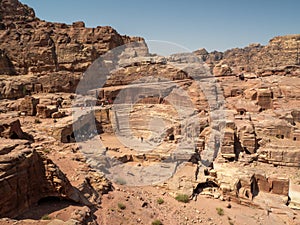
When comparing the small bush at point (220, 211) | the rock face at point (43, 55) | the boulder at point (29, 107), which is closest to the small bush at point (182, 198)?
the small bush at point (220, 211)

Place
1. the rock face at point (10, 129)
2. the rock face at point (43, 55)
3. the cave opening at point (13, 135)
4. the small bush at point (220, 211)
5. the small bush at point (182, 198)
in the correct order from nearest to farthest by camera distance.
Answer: the small bush at point (220, 211) → the small bush at point (182, 198) → the rock face at point (10, 129) → the cave opening at point (13, 135) → the rock face at point (43, 55)

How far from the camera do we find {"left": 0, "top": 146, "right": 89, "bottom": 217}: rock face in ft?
21.1

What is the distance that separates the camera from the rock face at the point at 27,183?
21.1ft

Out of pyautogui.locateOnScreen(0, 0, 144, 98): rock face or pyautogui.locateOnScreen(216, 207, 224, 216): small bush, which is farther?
pyautogui.locateOnScreen(0, 0, 144, 98): rock face

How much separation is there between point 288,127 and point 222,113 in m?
4.93

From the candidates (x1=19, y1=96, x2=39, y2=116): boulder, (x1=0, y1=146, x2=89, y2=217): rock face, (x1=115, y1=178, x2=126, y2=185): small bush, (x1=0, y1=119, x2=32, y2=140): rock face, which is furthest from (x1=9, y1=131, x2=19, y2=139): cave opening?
(x1=19, y1=96, x2=39, y2=116): boulder

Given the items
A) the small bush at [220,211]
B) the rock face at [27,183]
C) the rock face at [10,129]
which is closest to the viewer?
the rock face at [27,183]

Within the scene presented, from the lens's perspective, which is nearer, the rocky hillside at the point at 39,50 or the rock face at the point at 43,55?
the rock face at the point at 43,55

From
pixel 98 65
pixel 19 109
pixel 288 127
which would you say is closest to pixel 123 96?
pixel 98 65

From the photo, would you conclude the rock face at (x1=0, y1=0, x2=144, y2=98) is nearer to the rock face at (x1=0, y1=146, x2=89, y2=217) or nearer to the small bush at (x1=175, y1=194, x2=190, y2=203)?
the rock face at (x1=0, y1=146, x2=89, y2=217)

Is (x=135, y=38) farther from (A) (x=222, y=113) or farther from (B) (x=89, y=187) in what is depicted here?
(B) (x=89, y=187)

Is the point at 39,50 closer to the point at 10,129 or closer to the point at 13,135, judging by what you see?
the point at 13,135

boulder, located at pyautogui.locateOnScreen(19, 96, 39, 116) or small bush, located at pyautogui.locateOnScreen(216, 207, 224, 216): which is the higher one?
boulder, located at pyautogui.locateOnScreen(19, 96, 39, 116)

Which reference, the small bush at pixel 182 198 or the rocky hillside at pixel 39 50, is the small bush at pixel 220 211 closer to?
the small bush at pixel 182 198
